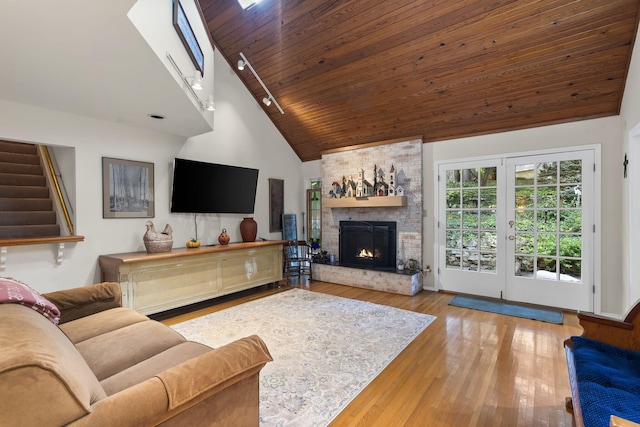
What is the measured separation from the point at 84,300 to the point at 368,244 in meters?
4.07

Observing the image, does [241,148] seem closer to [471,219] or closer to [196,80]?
[196,80]

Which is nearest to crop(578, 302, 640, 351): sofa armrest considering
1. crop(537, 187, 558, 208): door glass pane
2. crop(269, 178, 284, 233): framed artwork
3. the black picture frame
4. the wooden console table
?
crop(537, 187, 558, 208): door glass pane

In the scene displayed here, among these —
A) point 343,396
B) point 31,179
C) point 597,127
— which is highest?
point 597,127

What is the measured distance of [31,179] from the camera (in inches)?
151

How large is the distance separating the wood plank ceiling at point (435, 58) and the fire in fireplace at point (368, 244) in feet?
5.22

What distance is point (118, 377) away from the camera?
1.39 meters

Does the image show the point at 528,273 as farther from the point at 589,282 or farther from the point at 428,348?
the point at 428,348

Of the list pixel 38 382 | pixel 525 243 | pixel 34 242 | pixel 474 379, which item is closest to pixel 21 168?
pixel 34 242

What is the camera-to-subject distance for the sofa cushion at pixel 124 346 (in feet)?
5.13

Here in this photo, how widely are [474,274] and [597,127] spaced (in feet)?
7.72

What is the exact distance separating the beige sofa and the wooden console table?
1393 millimetres

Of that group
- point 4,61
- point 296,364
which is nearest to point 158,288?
point 296,364

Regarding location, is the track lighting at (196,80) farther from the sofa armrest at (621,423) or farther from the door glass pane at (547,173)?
the door glass pane at (547,173)

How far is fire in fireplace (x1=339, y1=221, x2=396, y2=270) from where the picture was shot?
5070mm
